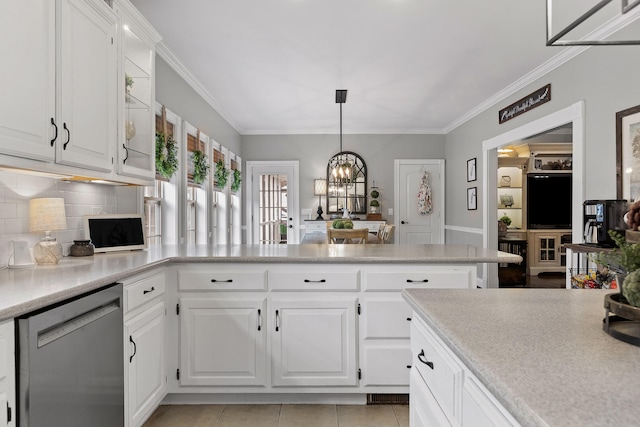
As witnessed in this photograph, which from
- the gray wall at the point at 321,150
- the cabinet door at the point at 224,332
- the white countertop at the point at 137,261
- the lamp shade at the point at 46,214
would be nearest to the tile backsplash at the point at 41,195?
the lamp shade at the point at 46,214

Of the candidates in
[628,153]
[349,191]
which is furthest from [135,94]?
[349,191]

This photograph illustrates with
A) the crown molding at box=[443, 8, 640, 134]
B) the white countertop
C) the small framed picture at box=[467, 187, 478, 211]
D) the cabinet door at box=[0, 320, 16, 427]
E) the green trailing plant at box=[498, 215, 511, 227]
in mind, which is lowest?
the cabinet door at box=[0, 320, 16, 427]

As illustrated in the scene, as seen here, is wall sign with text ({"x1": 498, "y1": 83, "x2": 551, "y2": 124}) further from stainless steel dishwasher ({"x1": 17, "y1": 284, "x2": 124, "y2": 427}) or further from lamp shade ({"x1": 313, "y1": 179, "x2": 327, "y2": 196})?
stainless steel dishwasher ({"x1": 17, "y1": 284, "x2": 124, "y2": 427})

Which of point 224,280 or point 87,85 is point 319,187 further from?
point 87,85

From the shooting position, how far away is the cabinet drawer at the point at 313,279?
2.57 meters

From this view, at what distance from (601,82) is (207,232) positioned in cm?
435

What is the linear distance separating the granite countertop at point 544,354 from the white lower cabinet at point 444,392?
0.18 ft

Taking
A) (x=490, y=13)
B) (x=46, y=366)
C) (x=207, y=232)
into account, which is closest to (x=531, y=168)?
(x=490, y=13)

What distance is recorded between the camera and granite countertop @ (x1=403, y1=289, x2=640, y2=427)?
646 millimetres

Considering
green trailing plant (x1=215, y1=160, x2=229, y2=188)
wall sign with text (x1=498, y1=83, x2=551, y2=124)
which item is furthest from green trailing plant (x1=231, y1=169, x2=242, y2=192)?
wall sign with text (x1=498, y1=83, x2=551, y2=124)

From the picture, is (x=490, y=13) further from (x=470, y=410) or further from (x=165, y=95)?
(x=470, y=410)

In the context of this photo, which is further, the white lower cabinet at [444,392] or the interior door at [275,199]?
the interior door at [275,199]

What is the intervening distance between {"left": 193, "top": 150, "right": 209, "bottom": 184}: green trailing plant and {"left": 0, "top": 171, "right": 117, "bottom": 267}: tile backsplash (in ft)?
5.48

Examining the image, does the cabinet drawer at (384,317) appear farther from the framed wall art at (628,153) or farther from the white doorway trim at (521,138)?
the white doorway trim at (521,138)
